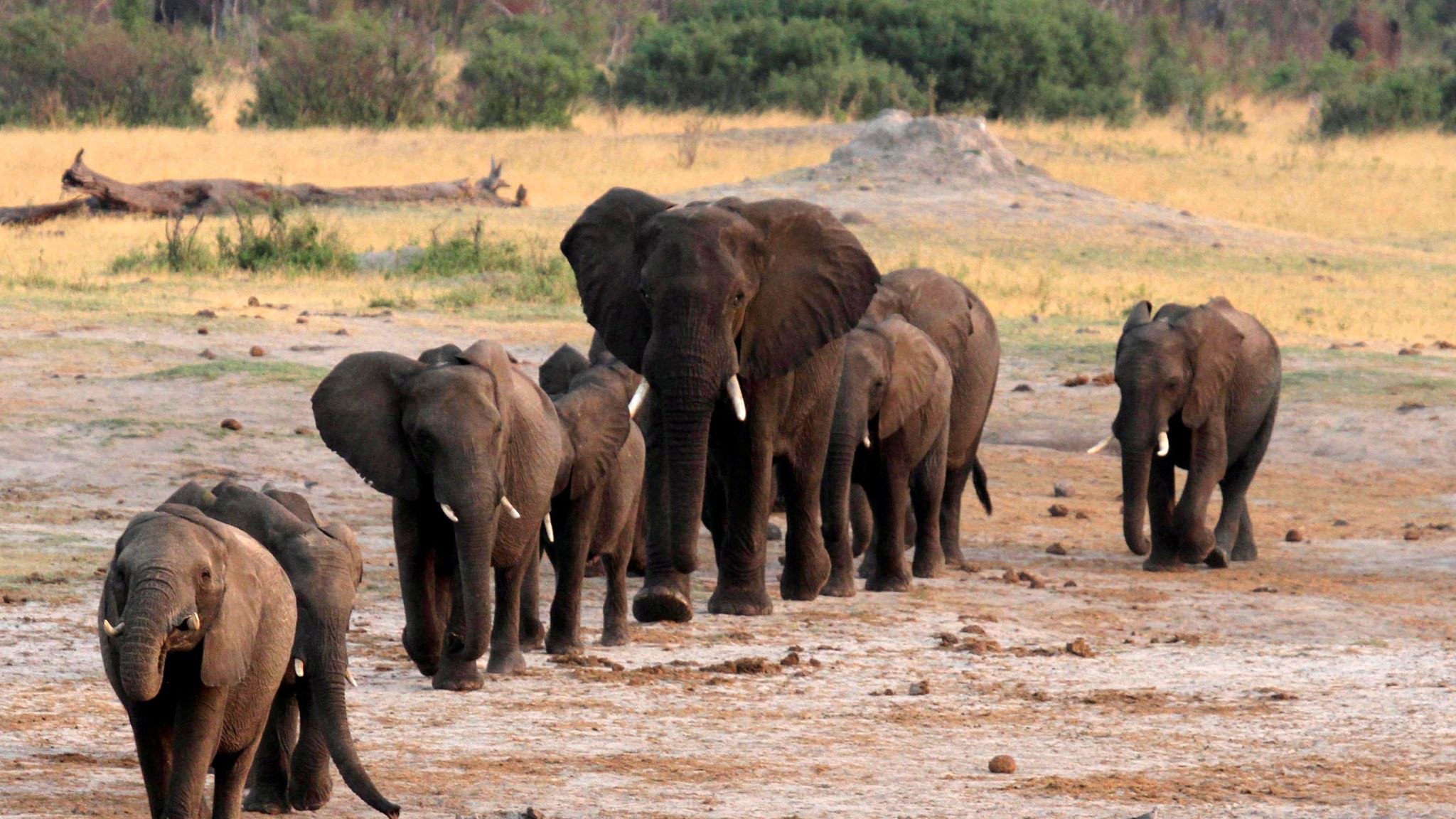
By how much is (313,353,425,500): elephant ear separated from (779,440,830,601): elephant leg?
2427 millimetres

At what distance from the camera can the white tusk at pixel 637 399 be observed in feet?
26.9

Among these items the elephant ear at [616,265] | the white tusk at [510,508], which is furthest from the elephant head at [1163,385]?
the white tusk at [510,508]

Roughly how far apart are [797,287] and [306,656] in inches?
151

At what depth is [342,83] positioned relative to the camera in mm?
38750

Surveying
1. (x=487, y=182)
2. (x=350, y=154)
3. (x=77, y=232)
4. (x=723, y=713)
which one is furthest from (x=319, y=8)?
(x=723, y=713)

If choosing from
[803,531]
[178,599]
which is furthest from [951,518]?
[178,599]

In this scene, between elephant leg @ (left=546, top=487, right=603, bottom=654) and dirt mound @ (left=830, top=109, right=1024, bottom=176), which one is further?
dirt mound @ (left=830, top=109, right=1024, bottom=176)

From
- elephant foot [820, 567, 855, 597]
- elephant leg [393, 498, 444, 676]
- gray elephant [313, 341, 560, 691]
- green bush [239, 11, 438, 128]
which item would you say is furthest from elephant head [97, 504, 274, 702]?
green bush [239, 11, 438, 128]

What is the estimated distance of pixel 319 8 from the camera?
55.9 meters

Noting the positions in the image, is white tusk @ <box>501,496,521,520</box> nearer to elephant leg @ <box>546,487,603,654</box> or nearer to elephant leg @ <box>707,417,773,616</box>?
elephant leg @ <box>546,487,603,654</box>

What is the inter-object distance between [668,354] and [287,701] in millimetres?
2859

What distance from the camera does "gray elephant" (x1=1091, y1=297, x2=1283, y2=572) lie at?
10.8 m

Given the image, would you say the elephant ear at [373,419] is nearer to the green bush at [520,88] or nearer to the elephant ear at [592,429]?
the elephant ear at [592,429]

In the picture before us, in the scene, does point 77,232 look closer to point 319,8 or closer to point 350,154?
point 350,154
